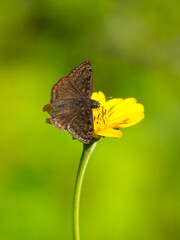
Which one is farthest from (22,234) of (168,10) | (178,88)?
(168,10)

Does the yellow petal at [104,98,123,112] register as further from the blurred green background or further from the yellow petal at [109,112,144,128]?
the blurred green background

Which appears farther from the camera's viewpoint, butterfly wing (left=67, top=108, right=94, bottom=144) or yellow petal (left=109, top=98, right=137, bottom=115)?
yellow petal (left=109, top=98, right=137, bottom=115)

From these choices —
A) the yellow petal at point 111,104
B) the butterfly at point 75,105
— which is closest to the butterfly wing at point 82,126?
the butterfly at point 75,105

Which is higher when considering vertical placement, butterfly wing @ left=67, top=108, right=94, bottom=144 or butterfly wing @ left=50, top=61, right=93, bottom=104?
butterfly wing @ left=50, top=61, right=93, bottom=104

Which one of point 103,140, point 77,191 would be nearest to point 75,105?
point 77,191

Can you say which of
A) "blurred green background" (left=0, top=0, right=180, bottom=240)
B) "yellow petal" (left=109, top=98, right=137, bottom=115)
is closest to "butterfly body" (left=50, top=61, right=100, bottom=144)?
"yellow petal" (left=109, top=98, right=137, bottom=115)

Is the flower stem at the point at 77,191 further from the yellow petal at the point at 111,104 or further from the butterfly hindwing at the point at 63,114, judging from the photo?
the yellow petal at the point at 111,104

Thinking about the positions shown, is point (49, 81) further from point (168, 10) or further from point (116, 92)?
point (168, 10)

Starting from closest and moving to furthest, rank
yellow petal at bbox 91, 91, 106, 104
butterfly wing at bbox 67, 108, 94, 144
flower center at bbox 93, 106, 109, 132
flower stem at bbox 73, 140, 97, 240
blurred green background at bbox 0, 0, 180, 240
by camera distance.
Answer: flower stem at bbox 73, 140, 97, 240, butterfly wing at bbox 67, 108, 94, 144, flower center at bbox 93, 106, 109, 132, yellow petal at bbox 91, 91, 106, 104, blurred green background at bbox 0, 0, 180, 240
